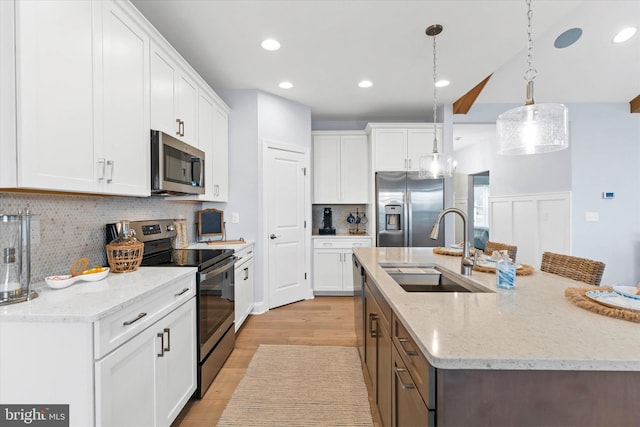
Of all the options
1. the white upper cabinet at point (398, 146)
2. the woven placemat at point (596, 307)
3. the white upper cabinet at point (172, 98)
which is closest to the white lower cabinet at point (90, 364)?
the white upper cabinet at point (172, 98)

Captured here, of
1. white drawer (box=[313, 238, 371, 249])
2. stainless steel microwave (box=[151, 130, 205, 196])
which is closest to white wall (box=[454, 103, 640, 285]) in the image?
white drawer (box=[313, 238, 371, 249])

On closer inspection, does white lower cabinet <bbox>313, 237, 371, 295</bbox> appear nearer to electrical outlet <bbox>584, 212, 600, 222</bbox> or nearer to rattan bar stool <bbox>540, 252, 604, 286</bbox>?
rattan bar stool <bbox>540, 252, 604, 286</bbox>

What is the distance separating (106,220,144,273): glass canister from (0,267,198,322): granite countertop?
4cm

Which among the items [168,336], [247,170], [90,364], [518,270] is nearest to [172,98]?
[247,170]

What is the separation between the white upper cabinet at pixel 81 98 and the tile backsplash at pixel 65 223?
318 mm

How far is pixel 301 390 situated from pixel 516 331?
5.36 feet

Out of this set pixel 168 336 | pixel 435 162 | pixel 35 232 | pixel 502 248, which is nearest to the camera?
pixel 35 232

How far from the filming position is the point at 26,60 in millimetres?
1063

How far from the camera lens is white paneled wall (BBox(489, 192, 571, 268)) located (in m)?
4.14

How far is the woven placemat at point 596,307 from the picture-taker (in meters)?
0.95

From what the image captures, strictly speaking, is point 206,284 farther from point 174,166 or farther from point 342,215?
point 342,215

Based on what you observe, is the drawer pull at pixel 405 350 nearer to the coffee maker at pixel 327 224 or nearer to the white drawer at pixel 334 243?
the white drawer at pixel 334 243

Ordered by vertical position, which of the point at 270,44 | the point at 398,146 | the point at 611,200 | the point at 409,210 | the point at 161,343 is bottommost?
the point at 161,343

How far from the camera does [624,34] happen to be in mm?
3033
